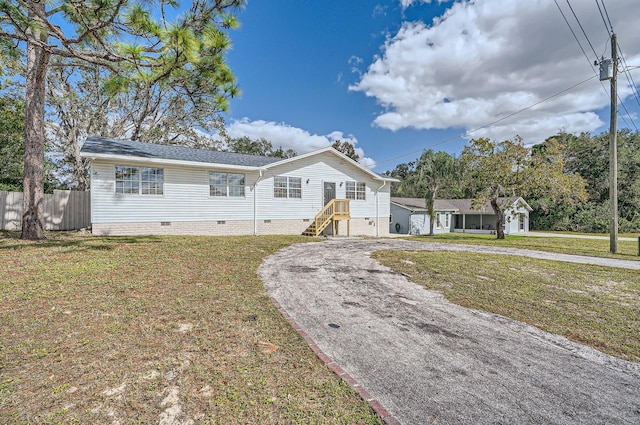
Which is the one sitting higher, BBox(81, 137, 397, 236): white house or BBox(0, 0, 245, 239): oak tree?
BBox(0, 0, 245, 239): oak tree

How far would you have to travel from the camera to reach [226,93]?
7391mm

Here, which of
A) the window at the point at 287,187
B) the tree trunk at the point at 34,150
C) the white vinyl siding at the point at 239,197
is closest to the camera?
the tree trunk at the point at 34,150

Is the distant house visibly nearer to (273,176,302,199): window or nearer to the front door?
the front door

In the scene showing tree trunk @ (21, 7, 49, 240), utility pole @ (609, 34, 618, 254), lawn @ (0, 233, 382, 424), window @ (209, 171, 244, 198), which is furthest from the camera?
window @ (209, 171, 244, 198)

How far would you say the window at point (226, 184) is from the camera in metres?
13.5

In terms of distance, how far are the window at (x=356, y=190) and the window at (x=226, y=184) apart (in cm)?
656

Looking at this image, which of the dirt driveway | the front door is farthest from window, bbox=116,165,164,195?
the dirt driveway

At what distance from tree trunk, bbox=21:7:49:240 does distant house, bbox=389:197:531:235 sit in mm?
23793

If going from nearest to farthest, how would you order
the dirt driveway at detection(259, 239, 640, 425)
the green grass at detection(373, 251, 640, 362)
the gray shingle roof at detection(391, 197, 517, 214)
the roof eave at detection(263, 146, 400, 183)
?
1. the dirt driveway at detection(259, 239, 640, 425)
2. the green grass at detection(373, 251, 640, 362)
3. the roof eave at detection(263, 146, 400, 183)
4. the gray shingle roof at detection(391, 197, 517, 214)

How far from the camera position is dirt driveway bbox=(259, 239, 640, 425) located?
239cm

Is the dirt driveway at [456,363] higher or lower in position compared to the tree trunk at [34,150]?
lower

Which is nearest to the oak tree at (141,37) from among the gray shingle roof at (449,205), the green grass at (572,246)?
the green grass at (572,246)

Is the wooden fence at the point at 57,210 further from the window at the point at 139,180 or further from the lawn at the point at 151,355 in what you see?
the lawn at the point at 151,355

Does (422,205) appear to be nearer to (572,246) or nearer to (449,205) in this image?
(449,205)
